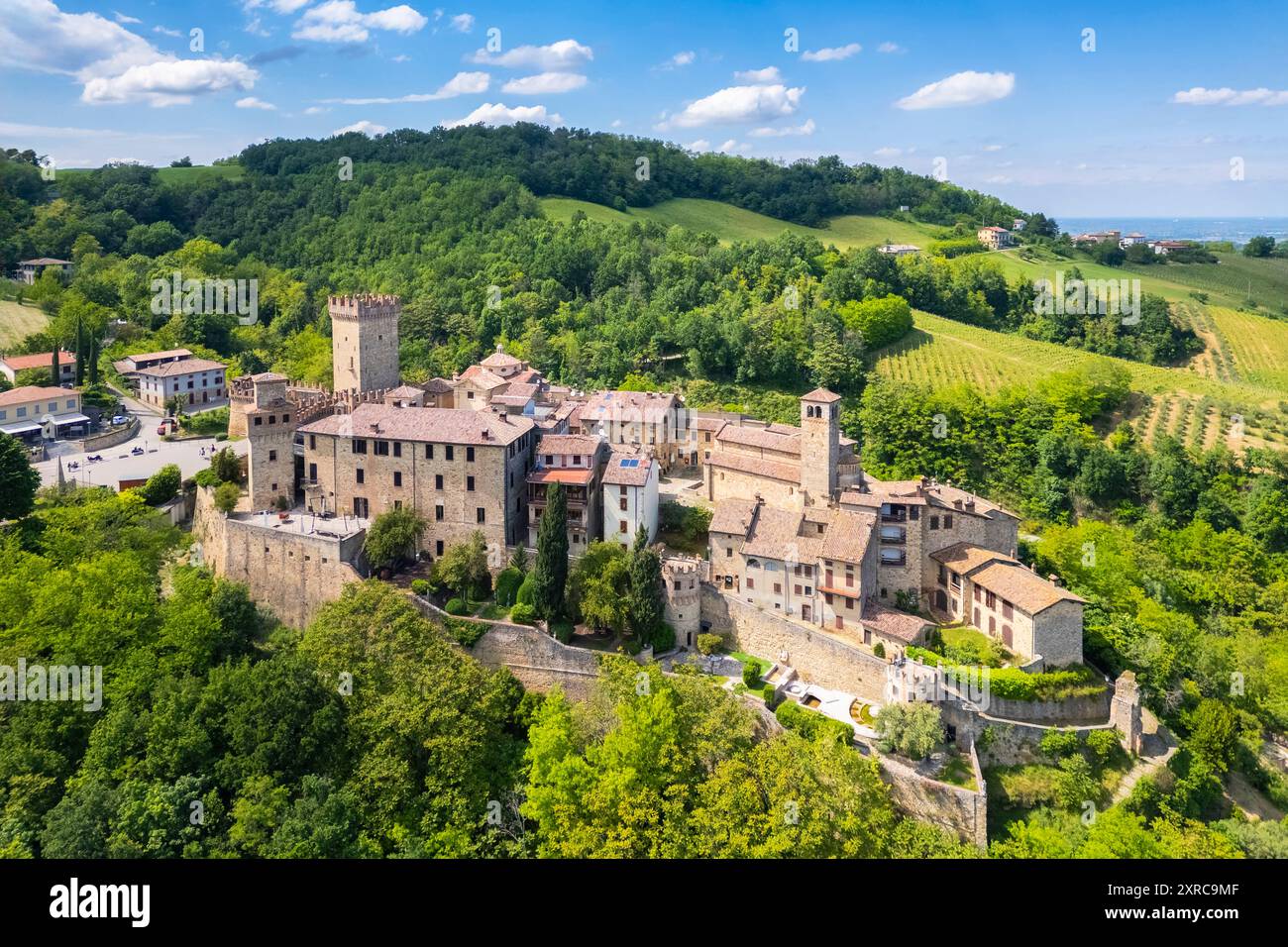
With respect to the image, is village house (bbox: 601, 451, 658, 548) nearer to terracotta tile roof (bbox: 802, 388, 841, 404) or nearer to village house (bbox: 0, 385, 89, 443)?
terracotta tile roof (bbox: 802, 388, 841, 404)

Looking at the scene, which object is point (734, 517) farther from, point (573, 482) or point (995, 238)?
point (995, 238)

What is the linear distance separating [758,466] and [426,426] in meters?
14.3

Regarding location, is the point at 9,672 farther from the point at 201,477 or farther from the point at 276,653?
the point at 201,477

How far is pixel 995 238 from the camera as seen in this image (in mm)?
102500

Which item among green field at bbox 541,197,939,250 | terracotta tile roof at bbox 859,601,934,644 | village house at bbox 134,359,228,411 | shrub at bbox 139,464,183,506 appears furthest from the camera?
green field at bbox 541,197,939,250

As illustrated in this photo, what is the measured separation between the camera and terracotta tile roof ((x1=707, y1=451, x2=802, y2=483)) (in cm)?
3941

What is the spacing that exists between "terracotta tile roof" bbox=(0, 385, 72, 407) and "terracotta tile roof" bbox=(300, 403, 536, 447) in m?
24.7

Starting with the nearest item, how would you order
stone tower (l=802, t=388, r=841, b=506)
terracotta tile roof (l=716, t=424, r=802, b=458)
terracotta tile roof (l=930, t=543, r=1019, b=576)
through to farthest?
terracotta tile roof (l=930, t=543, r=1019, b=576) → stone tower (l=802, t=388, r=841, b=506) → terracotta tile roof (l=716, t=424, r=802, b=458)

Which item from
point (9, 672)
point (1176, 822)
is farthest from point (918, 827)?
point (9, 672)

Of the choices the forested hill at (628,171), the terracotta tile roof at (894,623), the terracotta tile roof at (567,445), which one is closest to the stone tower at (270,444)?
the terracotta tile roof at (567,445)

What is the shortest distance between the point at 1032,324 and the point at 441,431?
57.2 metres

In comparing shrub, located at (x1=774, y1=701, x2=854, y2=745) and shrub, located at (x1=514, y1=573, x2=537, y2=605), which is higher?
shrub, located at (x1=514, y1=573, x2=537, y2=605)

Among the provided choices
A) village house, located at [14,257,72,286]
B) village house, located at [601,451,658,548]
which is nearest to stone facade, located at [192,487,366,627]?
village house, located at [601,451,658,548]

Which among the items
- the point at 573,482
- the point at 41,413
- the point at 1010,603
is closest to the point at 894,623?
the point at 1010,603
